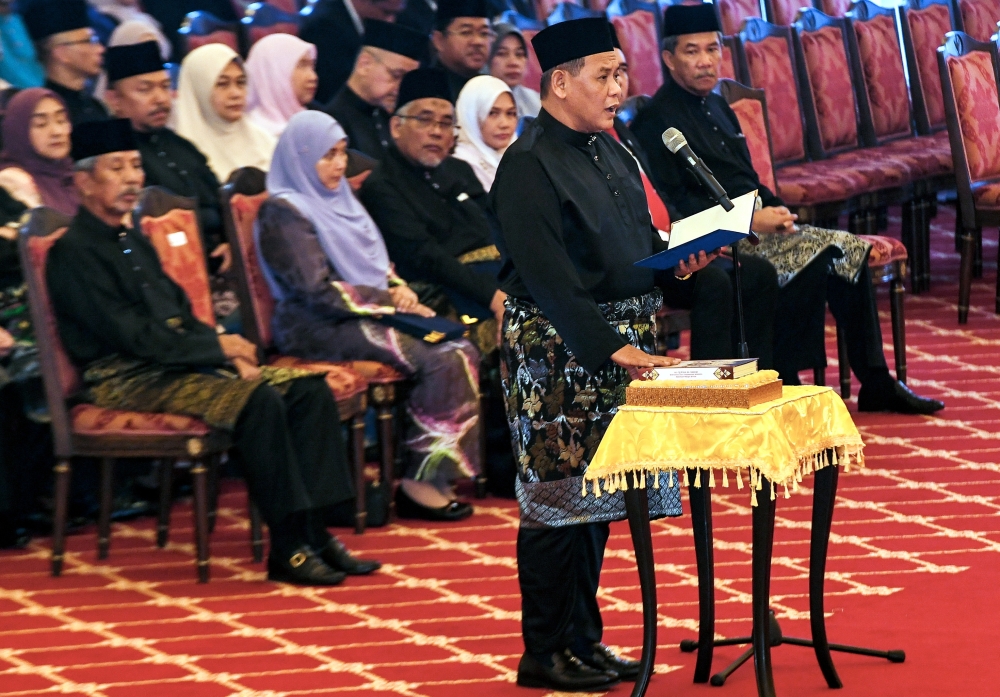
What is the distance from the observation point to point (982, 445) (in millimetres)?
5539

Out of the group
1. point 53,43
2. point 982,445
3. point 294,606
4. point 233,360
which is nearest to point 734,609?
point 294,606

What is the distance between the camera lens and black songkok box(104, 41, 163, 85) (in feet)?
18.2

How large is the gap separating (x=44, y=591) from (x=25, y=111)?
1.65 meters

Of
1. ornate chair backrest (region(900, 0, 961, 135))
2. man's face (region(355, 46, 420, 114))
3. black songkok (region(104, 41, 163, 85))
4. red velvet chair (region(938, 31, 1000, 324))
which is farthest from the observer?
ornate chair backrest (region(900, 0, 961, 135))

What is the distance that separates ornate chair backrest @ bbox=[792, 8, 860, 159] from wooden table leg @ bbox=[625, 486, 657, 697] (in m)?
5.17

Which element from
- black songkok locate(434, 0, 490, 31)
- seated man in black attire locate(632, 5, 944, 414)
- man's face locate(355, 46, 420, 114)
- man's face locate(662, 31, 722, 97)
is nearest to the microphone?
seated man in black attire locate(632, 5, 944, 414)

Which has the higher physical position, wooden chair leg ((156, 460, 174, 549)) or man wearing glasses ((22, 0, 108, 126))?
man wearing glasses ((22, 0, 108, 126))

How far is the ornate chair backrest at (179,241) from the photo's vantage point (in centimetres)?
489

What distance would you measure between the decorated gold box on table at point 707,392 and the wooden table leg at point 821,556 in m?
0.30

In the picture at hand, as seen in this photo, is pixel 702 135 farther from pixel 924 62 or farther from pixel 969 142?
pixel 924 62

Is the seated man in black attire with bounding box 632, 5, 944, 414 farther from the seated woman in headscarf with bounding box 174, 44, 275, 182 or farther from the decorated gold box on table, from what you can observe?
the decorated gold box on table

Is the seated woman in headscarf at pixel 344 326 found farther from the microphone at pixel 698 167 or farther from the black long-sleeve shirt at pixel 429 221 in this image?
the microphone at pixel 698 167

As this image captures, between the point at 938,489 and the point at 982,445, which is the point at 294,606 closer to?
the point at 938,489

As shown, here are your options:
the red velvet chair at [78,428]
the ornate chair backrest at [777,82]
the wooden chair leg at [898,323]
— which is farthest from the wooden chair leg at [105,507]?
the ornate chair backrest at [777,82]
